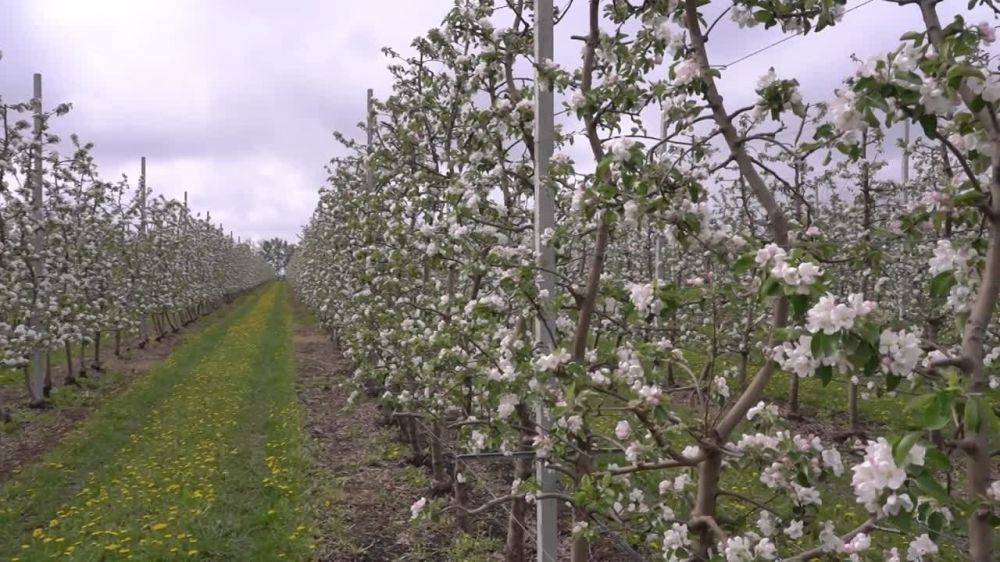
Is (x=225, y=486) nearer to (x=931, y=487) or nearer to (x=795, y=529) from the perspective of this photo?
(x=795, y=529)

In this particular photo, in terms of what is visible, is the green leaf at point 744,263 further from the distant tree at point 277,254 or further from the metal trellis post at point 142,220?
the distant tree at point 277,254

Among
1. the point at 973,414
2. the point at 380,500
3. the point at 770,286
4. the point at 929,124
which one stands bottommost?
the point at 380,500

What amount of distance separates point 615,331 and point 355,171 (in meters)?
9.89

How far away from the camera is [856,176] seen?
9.07 metres

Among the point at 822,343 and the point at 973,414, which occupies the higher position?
the point at 822,343

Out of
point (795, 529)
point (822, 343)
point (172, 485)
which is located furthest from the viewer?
point (172, 485)

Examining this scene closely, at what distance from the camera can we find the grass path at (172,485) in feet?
18.7

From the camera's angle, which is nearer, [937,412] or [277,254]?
[937,412]

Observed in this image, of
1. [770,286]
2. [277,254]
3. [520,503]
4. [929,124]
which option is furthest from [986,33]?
[277,254]

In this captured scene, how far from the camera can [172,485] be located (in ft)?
23.5

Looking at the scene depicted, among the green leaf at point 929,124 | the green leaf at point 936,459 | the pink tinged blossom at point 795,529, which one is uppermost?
the green leaf at point 929,124

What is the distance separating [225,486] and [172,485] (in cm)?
52

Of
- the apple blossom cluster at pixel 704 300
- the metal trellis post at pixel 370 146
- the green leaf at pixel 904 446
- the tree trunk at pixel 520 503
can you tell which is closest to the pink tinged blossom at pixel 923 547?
the apple blossom cluster at pixel 704 300

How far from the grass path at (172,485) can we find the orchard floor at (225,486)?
0.02 m
